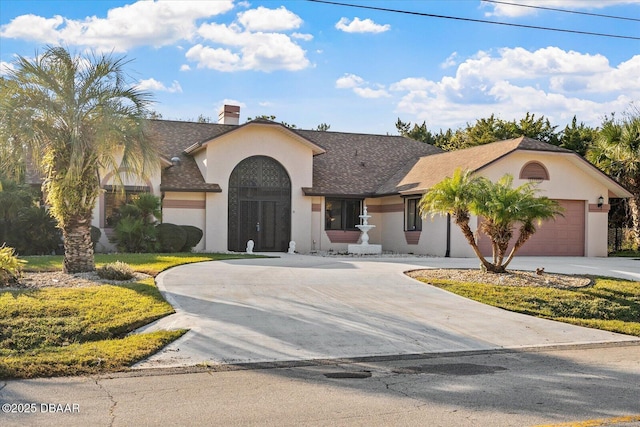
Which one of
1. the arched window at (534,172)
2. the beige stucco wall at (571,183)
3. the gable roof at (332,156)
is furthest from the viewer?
the gable roof at (332,156)

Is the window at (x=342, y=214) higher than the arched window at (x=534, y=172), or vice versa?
the arched window at (x=534, y=172)

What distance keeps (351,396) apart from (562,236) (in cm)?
2229

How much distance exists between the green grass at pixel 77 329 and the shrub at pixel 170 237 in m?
9.94

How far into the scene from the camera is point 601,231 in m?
28.0

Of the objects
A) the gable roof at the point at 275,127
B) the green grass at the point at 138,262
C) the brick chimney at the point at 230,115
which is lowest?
the green grass at the point at 138,262

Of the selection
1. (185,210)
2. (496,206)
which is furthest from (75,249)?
(185,210)

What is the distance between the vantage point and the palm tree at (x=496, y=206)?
16.7 meters

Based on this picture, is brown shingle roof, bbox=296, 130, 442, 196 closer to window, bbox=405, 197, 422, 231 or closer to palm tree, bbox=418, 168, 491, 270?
window, bbox=405, 197, 422, 231

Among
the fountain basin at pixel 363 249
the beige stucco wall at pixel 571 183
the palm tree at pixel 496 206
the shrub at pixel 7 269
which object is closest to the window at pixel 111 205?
the fountain basin at pixel 363 249

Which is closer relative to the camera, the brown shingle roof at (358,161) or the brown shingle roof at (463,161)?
the brown shingle roof at (463,161)

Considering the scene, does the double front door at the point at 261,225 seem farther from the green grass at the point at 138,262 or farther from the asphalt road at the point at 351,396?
the asphalt road at the point at 351,396

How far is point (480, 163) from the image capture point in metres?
25.7

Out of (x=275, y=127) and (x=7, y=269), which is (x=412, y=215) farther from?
(x=7, y=269)

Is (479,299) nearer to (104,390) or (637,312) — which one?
(637,312)
